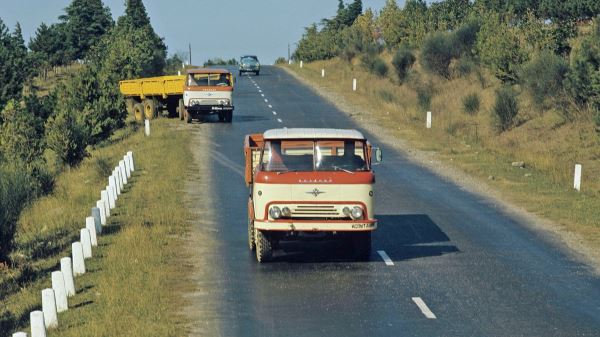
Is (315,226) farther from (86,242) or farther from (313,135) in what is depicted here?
(86,242)

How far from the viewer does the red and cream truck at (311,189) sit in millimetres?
15914

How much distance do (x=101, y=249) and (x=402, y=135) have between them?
77.0ft

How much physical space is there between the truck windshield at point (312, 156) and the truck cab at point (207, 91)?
1022 inches

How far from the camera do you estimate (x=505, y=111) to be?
42.3 meters

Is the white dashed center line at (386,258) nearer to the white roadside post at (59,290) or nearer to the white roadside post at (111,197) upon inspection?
the white roadside post at (59,290)

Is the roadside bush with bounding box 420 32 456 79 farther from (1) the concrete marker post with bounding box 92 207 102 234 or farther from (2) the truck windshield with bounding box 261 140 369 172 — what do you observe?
(2) the truck windshield with bounding box 261 140 369 172

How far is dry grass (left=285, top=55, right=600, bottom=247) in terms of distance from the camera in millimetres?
24391

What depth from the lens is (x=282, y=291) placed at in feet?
48.2

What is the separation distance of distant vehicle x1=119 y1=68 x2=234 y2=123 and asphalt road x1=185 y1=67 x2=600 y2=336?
17694 millimetres

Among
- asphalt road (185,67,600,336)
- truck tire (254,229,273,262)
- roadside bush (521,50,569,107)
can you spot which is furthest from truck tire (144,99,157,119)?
truck tire (254,229,273,262)

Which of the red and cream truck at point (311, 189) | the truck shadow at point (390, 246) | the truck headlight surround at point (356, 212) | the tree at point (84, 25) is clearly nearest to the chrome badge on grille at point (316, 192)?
→ the red and cream truck at point (311, 189)

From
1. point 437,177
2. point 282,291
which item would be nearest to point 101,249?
point 282,291

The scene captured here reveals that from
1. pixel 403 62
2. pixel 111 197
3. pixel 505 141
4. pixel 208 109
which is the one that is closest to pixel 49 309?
pixel 111 197

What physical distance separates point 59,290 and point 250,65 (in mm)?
70645
